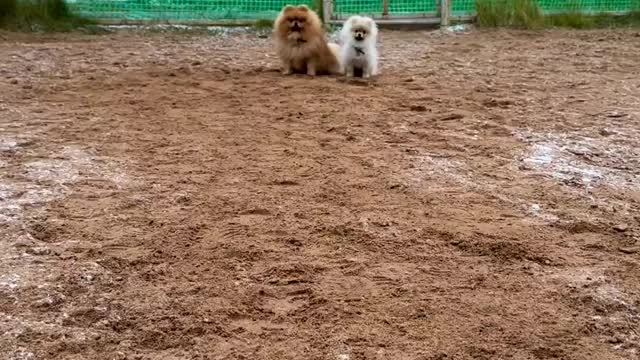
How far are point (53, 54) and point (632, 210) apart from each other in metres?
4.68

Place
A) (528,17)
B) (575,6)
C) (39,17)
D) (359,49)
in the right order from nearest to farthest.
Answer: (359,49), (39,17), (528,17), (575,6)

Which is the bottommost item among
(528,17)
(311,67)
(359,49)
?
(311,67)

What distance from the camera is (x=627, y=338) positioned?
7.45ft

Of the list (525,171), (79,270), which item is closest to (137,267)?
(79,270)

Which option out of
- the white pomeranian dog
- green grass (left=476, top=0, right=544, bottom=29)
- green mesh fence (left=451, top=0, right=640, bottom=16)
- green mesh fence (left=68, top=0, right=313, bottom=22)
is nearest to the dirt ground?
the white pomeranian dog

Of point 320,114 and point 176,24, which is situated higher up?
point 176,24

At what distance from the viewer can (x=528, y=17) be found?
810 centimetres

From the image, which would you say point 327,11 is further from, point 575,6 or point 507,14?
point 575,6

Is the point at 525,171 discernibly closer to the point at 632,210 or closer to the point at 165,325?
the point at 632,210

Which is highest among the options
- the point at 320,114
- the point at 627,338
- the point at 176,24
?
the point at 176,24


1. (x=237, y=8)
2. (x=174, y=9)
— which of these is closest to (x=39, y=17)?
(x=174, y=9)

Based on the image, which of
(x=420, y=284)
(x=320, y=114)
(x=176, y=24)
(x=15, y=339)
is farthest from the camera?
(x=176, y=24)

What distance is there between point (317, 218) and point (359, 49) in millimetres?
2840

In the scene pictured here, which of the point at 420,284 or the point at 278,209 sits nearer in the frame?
the point at 420,284
